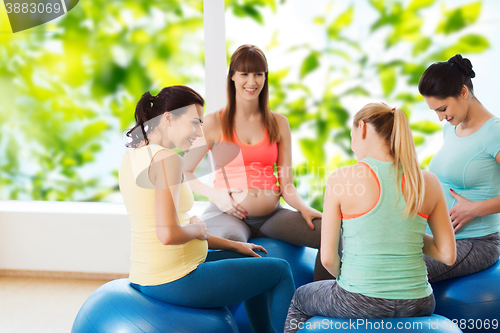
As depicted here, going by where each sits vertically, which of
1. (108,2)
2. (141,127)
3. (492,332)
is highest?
(108,2)

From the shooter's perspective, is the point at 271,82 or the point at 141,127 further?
the point at 271,82

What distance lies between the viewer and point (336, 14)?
2756 mm

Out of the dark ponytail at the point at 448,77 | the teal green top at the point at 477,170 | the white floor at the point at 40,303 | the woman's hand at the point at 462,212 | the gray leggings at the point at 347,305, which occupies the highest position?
the dark ponytail at the point at 448,77

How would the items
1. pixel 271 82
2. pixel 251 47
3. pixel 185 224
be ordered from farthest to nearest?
pixel 271 82 → pixel 251 47 → pixel 185 224

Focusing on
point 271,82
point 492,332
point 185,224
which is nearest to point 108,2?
point 271,82

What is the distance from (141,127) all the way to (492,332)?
1.57m

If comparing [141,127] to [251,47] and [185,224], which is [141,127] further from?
[251,47]

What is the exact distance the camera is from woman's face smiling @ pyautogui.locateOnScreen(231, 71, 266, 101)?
2.14m

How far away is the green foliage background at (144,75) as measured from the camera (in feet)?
8.98

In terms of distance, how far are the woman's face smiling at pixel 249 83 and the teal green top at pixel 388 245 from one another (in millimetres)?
949

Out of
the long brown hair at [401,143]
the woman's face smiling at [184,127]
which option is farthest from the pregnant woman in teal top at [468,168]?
the woman's face smiling at [184,127]

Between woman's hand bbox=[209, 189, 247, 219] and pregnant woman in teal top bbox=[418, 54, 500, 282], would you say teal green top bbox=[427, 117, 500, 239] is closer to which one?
pregnant woman in teal top bbox=[418, 54, 500, 282]

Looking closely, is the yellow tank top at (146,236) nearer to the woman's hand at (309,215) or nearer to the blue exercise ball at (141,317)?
the blue exercise ball at (141,317)

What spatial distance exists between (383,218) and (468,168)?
77 centimetres
